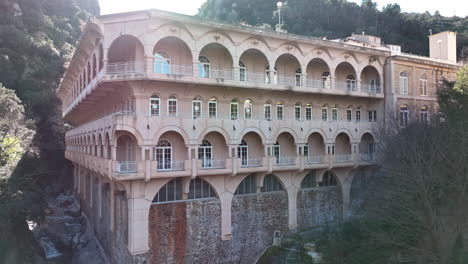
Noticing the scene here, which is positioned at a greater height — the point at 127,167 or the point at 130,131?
the point at 130,131

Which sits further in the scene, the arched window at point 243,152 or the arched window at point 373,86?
the arched window at point 373,86

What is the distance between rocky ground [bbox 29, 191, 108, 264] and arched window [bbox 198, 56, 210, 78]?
14642mm

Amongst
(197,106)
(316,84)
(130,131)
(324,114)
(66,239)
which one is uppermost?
(316,84)

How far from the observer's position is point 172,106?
775 inches

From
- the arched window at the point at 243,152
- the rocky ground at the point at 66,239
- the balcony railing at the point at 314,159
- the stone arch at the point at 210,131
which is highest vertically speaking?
the stone arch at the point at 210,131

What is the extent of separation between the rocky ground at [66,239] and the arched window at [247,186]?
428 inches

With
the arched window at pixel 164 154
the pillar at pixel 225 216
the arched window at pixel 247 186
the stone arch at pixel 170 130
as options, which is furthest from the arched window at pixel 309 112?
the arched window at pixel 164 154

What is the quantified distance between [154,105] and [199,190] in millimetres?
5615

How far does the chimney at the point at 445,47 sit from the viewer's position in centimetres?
3072

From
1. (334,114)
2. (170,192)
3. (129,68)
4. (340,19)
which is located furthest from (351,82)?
(340,19)

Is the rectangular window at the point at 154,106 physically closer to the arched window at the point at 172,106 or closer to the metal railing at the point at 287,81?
the arched window at the point at 172,106

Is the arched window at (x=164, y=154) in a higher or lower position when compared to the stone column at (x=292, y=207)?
higher

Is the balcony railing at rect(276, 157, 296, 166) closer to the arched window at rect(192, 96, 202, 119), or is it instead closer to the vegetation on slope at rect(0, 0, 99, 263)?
the arched window at rect(192, 96, 202, 119)

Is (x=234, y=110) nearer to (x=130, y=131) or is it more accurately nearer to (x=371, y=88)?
(x=130, y=131)
